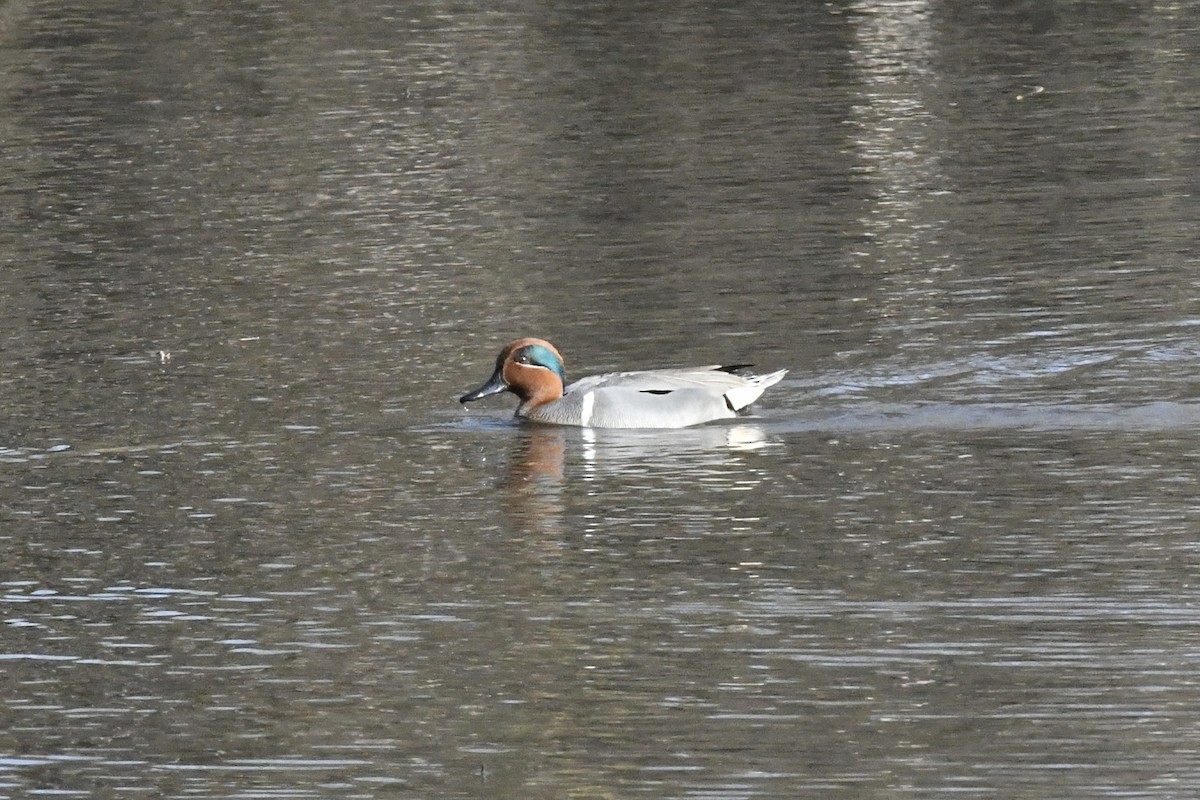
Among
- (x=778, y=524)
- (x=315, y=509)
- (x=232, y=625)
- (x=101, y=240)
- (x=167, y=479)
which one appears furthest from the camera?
(x=101, y=240)

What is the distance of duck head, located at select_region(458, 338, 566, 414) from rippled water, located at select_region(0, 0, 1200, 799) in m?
0.29

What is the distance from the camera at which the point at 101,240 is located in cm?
2002

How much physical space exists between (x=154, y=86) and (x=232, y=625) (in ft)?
68.6

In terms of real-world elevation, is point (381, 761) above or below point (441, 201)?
above

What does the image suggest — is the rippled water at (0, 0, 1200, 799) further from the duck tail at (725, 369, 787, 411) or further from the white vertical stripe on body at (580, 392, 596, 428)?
the white vertical stripe on body at (580, 392, 596, 428)

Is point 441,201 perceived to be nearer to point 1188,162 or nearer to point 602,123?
point 602,123

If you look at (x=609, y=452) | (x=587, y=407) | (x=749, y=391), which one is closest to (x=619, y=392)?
(x=587, y=407)

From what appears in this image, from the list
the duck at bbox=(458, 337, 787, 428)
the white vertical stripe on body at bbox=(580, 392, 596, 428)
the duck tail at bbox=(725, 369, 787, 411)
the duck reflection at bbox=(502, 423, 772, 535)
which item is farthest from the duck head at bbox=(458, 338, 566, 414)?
the duck tail at bbox=(725, 369, 787, 411)

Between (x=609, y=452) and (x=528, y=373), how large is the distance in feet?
3.60

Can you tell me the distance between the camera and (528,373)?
14.0 metres

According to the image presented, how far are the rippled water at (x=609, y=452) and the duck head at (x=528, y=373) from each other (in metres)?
0.29

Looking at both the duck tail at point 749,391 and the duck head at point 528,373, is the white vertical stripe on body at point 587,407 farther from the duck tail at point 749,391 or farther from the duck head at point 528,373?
the duck tail at point 749,391

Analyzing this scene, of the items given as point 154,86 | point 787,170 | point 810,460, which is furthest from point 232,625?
point 154,86

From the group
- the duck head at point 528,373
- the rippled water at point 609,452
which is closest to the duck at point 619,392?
the duck head at point 528,373
